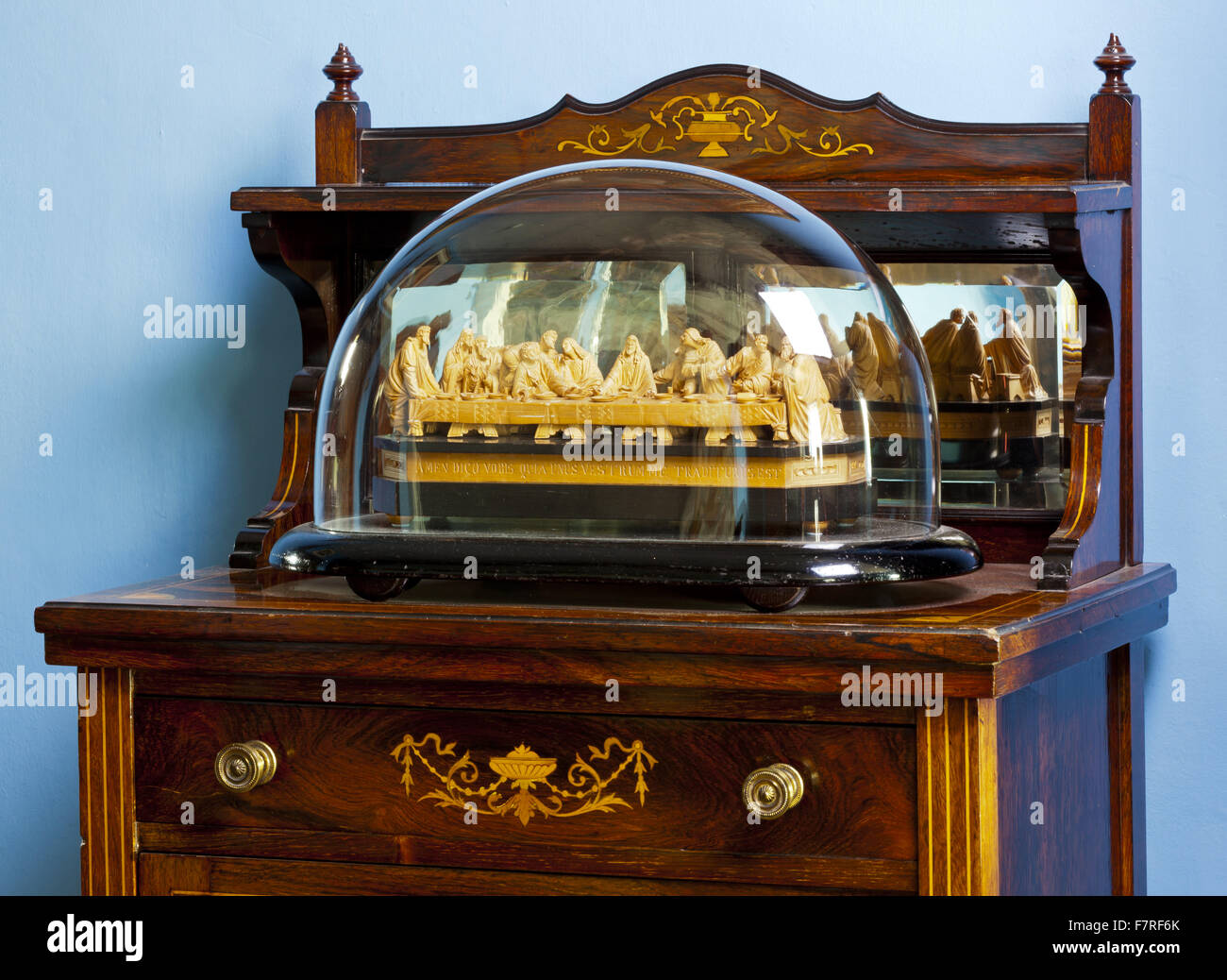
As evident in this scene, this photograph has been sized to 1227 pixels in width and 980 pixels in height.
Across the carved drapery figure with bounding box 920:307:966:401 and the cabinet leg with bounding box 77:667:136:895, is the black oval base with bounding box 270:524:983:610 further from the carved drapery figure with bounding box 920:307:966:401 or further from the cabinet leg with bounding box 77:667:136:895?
the carved drapery figure with bounding box 920:307:966:401

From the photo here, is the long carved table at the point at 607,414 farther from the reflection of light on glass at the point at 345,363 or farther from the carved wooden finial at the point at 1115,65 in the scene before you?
the carved wooden finial at the point at 1115,65

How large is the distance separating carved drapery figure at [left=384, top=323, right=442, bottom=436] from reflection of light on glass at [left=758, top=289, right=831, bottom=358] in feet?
1.13

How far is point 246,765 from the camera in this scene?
1507 mm

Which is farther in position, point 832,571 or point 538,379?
point 538,379

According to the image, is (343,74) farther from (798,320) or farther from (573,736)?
(573,736)

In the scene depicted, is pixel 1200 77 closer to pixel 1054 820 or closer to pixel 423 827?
pixel 1054 820

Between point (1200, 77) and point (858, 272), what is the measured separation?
520mm

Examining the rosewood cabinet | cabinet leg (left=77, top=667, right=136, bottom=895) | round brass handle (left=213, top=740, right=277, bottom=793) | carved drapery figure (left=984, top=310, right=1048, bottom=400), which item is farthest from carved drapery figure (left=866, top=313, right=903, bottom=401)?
cabinet leg (left=77, top=667, right=136, bottom=895)

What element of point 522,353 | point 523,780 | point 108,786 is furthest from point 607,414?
point 108,786

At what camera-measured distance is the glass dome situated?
58.2 inches

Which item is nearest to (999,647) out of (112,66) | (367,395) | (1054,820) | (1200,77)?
(1054,820)

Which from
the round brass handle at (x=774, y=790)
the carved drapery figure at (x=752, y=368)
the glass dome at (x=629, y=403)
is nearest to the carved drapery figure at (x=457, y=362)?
the glass dome at (x=629, y=403)

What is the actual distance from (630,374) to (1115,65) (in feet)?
2.11

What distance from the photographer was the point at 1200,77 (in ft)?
5.99
